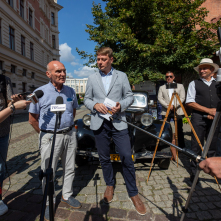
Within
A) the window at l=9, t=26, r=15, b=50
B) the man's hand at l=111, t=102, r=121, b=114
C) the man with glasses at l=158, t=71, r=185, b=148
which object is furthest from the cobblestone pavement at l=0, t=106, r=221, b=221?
the window at l=9, t=26, r=15, b=50

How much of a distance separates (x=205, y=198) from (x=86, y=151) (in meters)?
2.10

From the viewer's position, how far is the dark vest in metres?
2.79

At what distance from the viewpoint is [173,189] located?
2744 millimetres

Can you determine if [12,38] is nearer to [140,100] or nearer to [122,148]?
[140,100]

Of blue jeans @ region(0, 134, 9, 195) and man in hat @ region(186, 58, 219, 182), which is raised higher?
man in hat @ region(186, 58, 219, 182)

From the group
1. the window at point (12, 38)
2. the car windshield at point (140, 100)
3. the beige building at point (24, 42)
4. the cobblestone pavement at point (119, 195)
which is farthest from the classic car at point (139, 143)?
the window at point (12, 38)

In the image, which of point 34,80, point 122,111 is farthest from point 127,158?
point 34,80

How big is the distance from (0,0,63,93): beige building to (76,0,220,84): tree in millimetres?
8926

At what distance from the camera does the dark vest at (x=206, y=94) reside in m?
2.79

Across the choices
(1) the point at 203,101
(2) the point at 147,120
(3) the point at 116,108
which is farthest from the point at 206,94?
(3) the point at 116,108

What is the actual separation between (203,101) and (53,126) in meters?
2.47

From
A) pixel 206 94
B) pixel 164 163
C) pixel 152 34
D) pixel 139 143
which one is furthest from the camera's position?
pixel 152 34

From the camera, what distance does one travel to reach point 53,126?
2.11 m

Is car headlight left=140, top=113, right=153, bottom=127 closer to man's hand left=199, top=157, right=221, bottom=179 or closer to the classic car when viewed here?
the classic car
